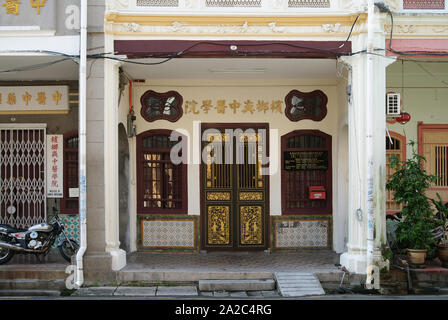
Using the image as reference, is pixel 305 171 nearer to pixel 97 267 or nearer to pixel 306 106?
pixel 306 106

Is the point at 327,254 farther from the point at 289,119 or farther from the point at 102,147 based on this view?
the point at 102,147

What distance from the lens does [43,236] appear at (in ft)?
29.7

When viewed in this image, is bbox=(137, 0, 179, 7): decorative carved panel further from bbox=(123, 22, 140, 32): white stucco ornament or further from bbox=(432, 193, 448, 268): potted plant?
bbox=(432, 193, 448, 268): potted plant

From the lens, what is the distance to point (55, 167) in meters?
10.5

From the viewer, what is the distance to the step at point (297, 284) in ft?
26.2

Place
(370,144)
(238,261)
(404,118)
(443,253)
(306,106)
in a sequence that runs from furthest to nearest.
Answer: (306,106), (404,118), (238,261), (443,253), (370,144)

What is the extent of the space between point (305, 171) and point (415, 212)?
9.87 ft

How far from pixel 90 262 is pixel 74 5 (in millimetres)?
4753

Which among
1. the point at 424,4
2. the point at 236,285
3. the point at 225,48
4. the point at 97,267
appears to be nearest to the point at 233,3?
the point at 225,48

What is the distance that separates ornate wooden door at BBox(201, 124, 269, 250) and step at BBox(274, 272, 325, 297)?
2.13 m

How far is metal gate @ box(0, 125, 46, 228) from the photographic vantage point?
1052cm

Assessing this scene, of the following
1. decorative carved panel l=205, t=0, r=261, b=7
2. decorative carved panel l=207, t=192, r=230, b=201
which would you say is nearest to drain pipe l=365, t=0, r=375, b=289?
decorative carved panel l=205, t=0, r=261, b=7

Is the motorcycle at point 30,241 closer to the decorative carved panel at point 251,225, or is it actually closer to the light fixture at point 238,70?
the decorative carved panel at point 251,225

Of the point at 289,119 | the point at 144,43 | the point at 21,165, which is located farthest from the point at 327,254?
the point at 21,165
